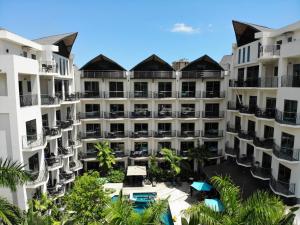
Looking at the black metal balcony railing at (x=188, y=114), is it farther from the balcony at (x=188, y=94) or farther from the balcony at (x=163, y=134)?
the balcony at (x=163, y=134)

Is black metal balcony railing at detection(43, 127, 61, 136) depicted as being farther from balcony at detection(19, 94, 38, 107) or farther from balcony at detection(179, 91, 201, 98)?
balcony at detection(179, 91, 201, 98)

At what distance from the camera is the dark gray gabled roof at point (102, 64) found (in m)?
31.0

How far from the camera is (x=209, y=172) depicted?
27750 millimetres

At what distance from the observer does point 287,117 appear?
19609mm

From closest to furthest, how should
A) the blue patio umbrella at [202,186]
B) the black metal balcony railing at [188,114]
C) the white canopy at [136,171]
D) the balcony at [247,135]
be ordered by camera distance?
the blue patio umbrella at [202,186] → the balcony at [247,135] → the white canopy at [136,171] → the black metal balcony railing at [188,114]

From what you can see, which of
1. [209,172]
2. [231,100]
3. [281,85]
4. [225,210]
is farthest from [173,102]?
[225,210]

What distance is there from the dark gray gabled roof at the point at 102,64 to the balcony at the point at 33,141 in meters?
13.9

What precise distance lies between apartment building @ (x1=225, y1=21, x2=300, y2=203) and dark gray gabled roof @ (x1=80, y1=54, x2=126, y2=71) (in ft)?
51.9

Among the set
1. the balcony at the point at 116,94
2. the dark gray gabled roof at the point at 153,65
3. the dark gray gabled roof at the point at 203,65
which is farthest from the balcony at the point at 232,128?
the balcony at the point at 116,94

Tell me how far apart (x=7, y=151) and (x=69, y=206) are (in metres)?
6.00

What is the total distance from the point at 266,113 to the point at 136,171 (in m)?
16.8

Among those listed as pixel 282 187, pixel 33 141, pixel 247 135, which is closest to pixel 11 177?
pixel 33 141

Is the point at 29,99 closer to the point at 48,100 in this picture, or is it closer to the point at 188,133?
the point at 48,100

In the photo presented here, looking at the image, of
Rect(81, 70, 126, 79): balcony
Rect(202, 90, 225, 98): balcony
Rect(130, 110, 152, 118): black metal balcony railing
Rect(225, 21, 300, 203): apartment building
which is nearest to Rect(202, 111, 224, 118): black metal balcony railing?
Rect(225, 21, 300, 203): apartment building
